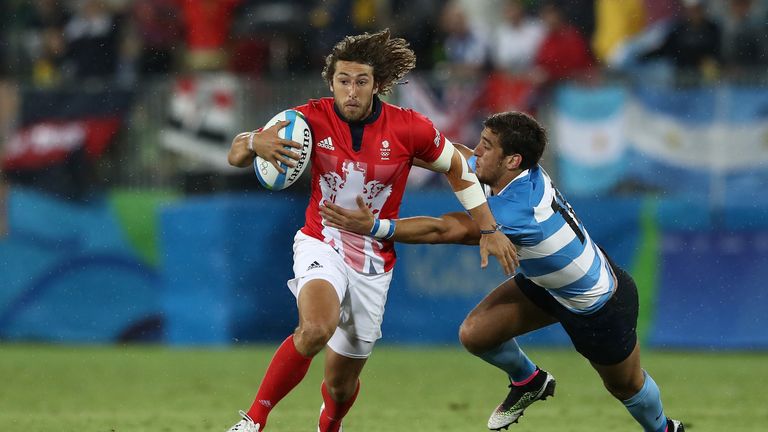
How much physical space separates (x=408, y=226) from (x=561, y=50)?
24.0ft

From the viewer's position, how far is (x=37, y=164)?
14.0 metres

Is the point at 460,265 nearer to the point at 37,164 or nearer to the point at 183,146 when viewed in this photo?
the point at 183,146

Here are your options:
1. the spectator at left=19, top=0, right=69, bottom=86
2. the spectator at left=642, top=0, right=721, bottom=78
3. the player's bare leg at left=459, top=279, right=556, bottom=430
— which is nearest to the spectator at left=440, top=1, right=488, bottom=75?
the spectator at left=642, top=0, right=721, bottom=78

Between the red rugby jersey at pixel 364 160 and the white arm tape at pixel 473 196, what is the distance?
274mm

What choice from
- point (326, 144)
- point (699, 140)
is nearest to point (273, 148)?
point (326, 144)

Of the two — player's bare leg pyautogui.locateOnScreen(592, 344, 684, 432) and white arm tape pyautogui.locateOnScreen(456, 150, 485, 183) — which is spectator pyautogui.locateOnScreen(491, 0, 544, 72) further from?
player's bare leg pyautogui.locateOnScreen(592, 344, 684, 432)

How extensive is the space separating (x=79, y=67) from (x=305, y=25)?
9.18 ft

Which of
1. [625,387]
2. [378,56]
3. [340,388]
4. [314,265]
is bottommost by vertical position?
[340,388]

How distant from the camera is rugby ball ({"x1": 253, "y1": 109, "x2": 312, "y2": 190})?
707 centimetres

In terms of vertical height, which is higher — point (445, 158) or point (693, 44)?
point (693, 44)

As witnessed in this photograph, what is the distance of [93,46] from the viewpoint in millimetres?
15570

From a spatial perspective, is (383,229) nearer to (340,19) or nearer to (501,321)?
(501,321)

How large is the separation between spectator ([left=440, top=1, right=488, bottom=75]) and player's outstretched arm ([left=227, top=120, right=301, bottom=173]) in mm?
7433

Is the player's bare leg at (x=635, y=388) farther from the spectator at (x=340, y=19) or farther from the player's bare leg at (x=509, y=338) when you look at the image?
the spectator at (x=340, y=19)
